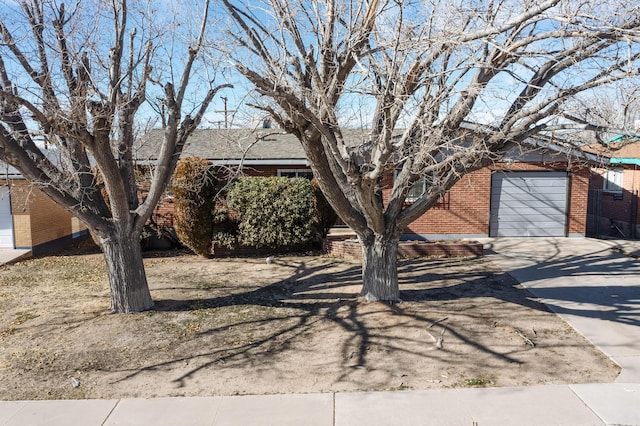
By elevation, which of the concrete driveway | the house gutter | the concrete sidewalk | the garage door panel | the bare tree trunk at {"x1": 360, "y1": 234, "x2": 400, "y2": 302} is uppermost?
the house gutter

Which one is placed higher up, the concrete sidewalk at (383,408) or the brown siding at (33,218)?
the brown siding at (33,218)

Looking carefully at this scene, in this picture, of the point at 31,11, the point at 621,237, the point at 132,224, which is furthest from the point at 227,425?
the point at 621,237

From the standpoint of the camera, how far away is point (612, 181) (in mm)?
17219

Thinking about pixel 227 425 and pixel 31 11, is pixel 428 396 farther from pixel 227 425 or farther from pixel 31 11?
pixel 31 11

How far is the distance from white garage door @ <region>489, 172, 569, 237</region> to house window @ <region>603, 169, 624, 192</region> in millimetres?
4023

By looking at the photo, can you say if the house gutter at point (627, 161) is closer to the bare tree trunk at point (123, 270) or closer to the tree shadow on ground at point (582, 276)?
the tree shadow on ground at point (582, 276)

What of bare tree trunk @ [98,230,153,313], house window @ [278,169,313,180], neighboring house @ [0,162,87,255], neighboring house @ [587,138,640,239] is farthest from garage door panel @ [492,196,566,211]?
neighboring house @ [0,162,87,255]

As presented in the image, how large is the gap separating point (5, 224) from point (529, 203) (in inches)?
611

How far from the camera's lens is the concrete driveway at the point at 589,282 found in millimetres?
6297

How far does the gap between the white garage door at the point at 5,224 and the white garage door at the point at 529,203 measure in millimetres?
14171

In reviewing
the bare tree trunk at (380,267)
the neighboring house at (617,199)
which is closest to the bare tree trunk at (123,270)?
the bare tree trunk at (380,267)

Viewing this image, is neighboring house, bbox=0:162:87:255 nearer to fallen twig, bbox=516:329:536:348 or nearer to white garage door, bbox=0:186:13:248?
white garage door, bbox=0:186:13:248

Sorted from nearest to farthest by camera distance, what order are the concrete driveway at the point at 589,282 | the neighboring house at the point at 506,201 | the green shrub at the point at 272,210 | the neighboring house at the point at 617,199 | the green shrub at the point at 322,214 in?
the concrete driveway at the point at 589,282 < the green shrub at the point at 272,210 < the green shrub at the point at 322,214 < the neighboring house at the point at 506,201 < the neighboring house at the point at 617,199

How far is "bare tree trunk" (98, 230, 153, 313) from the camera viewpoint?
24.8 ft
